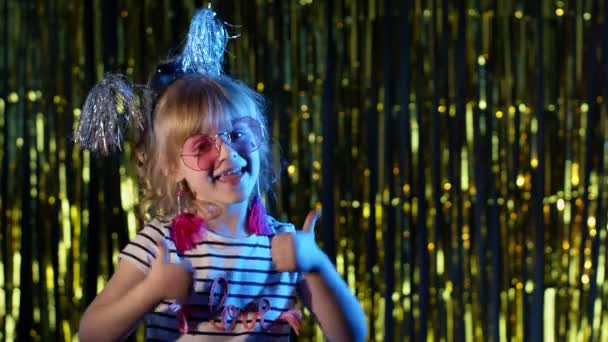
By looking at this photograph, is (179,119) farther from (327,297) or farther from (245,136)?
(327,297)

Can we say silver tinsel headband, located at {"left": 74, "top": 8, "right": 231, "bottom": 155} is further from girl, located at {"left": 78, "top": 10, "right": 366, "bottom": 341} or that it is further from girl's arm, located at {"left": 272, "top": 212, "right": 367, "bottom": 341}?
girl's arm, located at {"left": 272, "top": 212, "right": 367, "bottom": 341}

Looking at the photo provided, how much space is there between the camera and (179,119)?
4.66 feet

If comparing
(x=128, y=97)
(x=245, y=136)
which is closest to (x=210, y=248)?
(x=245, y=136)

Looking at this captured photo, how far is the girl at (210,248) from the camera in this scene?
1349 mm

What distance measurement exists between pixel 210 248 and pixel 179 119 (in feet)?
0.61

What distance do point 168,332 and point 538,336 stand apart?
1520mm

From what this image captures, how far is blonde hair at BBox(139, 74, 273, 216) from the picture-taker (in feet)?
4.64

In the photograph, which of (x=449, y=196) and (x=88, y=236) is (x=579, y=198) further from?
(x=88, y=236)

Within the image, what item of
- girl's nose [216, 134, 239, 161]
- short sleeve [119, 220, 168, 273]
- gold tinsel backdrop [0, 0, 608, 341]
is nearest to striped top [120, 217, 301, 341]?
short sleeve [119, 220, 168, 273]

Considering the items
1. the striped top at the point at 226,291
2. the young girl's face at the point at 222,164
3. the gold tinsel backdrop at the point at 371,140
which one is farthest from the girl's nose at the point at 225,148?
the gold tinsel backdrop at the point at 371,140

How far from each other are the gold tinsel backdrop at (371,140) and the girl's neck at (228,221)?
1.17 m

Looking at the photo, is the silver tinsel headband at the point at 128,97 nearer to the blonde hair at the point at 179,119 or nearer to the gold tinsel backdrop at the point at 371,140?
the blonde hair at the point at 179,119

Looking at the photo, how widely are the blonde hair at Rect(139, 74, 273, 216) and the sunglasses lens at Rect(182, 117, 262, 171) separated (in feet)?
0.04

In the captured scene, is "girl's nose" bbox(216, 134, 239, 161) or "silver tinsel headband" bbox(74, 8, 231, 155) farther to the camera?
"silver tinsel headband" bbox(74, 8, 231, 155)
